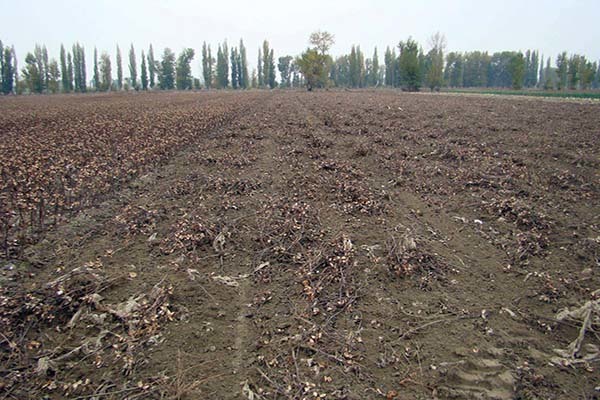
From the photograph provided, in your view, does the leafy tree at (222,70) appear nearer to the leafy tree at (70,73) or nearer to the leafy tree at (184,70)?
the leafy tree at (184,70)

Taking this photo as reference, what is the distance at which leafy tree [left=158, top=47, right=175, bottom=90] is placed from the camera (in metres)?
98.1

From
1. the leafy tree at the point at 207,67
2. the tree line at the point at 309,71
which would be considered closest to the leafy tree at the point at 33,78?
the tree line at the point at 309,71

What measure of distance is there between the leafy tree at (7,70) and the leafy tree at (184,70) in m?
36.5

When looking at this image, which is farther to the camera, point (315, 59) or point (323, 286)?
point (315, 59)

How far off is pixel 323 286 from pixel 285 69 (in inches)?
5093

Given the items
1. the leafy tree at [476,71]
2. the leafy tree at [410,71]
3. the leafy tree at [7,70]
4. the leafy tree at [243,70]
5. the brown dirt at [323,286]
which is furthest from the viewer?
the leafy tree at [243,70]

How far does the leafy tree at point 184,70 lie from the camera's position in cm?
9956

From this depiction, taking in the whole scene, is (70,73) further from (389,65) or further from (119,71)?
(389,65)

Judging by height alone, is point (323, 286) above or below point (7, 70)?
below

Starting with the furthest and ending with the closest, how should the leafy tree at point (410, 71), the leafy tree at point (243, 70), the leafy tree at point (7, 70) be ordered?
the leafy tree at point (243, 70), the leafy tree at point (7, 70), the leafy tree at point (410, 71)

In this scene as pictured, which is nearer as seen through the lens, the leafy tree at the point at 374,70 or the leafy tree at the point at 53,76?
the leafy tree at the point at 53,76

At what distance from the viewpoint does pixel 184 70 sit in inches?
3932

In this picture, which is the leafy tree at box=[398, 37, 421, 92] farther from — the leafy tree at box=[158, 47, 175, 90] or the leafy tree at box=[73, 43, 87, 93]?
the leafy tree at box=[73, 43, 87, 93]

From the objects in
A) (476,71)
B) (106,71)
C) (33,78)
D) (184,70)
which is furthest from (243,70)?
(476,71)
